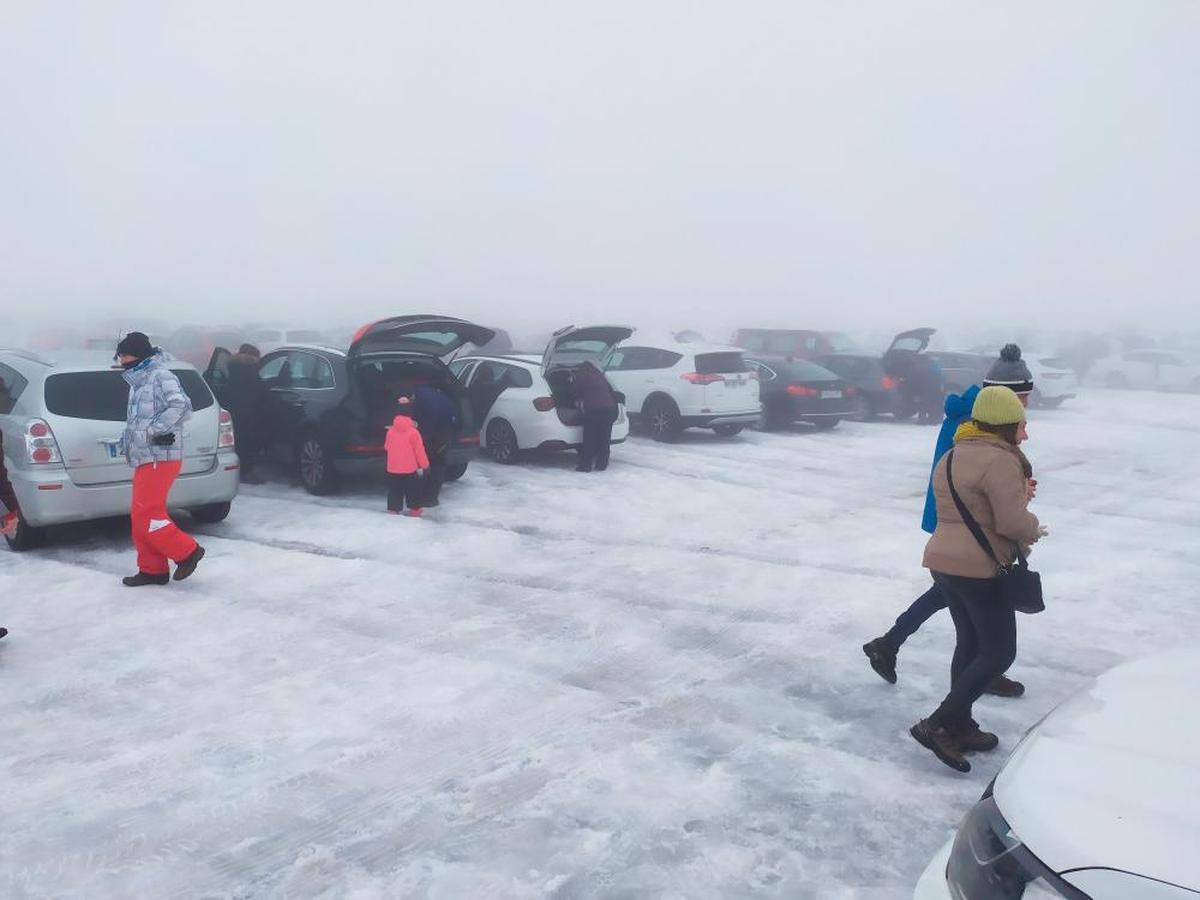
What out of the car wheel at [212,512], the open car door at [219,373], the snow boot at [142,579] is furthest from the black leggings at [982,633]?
the open car door at [219,373]

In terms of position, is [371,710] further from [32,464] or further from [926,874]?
[32,464]

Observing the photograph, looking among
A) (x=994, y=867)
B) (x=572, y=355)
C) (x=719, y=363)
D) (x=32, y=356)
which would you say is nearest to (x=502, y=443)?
(x=572, y=355)

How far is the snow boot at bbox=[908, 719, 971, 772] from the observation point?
13.9 feet

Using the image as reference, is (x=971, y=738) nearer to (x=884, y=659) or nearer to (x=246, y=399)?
(x=884, y=659)

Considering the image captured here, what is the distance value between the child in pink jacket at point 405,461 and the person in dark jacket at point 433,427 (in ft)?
0.39

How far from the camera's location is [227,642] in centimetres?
575

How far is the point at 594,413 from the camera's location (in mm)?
11703

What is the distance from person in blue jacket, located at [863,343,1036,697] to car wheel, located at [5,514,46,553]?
6342mm

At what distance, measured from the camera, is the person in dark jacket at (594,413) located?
11.6 meters

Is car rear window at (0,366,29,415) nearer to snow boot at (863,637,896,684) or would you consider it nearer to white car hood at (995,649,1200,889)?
snow boot at (863,637,896,684)

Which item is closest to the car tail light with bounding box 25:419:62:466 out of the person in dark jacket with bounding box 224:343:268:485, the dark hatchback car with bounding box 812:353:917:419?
the person in dark jacket with bounding box 224:343:268:485

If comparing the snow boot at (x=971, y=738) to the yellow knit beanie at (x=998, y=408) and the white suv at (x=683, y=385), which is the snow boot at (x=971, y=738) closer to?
the yellow knit beanie at (x=998, y=408)

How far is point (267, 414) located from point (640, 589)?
17.6 feet

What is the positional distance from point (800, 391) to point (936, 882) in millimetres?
14325
